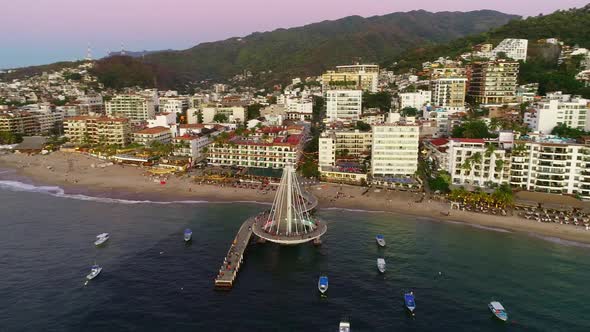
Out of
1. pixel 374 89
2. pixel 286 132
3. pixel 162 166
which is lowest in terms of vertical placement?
pixel 162 166

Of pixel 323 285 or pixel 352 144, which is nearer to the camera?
pixel 323 285

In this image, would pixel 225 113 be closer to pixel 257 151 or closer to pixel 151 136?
pixel 151 136

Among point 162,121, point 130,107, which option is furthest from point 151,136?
point 130,107

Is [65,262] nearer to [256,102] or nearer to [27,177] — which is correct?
[27,177]

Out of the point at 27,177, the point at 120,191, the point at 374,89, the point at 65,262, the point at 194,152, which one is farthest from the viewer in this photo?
the point at 374,89

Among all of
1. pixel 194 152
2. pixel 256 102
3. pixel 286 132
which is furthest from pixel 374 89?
pixel 194 152

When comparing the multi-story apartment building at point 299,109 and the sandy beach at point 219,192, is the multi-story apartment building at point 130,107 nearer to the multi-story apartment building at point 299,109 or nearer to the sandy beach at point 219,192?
the sandy beach at point 219,192
